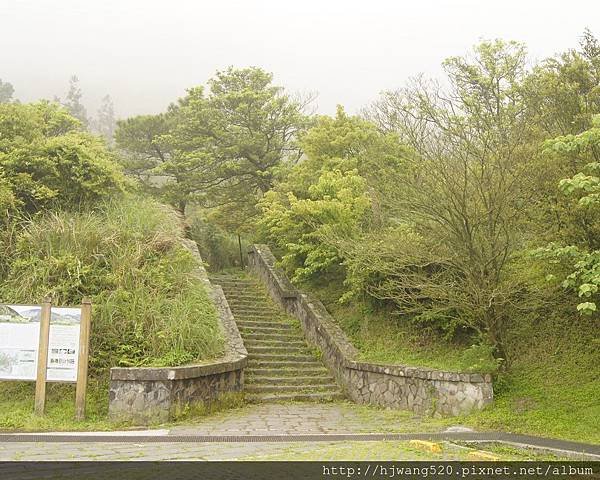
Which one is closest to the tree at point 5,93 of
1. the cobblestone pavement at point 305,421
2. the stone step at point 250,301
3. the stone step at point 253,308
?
the stone step at point 250,301

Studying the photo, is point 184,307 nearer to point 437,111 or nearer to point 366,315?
point 366,315

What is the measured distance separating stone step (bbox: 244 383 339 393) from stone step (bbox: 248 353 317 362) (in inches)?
44.9

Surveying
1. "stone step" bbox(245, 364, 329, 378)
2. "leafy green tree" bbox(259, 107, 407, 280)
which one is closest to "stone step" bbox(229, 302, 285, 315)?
"leafy green tree" bbox(259, 107, 407, 280)

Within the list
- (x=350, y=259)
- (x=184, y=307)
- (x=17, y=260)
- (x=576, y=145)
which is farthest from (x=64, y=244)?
(x=576, y=145)

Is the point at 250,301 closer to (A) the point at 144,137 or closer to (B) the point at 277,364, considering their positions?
(B) the point at 277,364

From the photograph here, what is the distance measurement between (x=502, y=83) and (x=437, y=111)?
615 cm

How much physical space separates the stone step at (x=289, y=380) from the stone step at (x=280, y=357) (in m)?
0.76

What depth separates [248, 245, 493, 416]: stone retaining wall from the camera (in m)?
9.12

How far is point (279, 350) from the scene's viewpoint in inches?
509

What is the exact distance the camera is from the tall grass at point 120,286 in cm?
945

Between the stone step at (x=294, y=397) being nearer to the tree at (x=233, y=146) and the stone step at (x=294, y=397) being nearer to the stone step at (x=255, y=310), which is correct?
the stone step at (x=255, y=310)

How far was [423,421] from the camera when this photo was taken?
9.06 metres

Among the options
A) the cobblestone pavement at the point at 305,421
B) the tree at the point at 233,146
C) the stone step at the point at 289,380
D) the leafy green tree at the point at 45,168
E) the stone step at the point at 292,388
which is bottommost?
the cobblestone pavement at the point at 305,421

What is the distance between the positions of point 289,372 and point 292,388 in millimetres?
726
